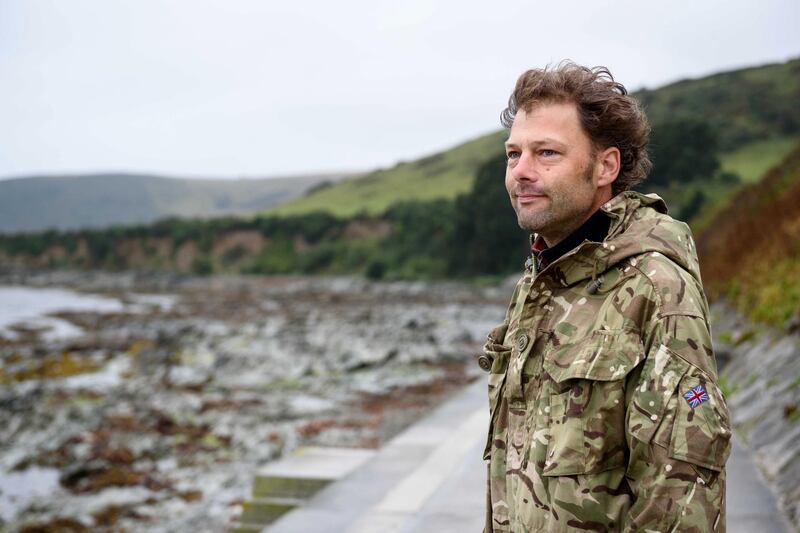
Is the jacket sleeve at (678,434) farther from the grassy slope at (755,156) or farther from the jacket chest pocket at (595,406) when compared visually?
the grassy slope at (755,156)

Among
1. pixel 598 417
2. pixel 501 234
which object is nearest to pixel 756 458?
pixel 598 417

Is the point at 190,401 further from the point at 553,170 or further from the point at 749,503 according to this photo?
the point at 553,170

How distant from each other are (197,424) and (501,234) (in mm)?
38636

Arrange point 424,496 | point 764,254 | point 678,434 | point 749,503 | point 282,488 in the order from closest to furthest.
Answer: point 678,434 → point 749,503 → point 424,496 → point 282,488 → point 764,254

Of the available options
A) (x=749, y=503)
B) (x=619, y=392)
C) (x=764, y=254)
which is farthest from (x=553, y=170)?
(x=764, y=254)

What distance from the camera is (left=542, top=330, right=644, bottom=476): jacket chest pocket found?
2016mm

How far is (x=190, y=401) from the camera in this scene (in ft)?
52.0

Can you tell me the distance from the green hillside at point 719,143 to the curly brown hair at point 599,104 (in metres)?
37.1

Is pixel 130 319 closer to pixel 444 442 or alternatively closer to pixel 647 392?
pixel 444 442

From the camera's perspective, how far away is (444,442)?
797 cm

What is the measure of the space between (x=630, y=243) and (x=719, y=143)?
194ft

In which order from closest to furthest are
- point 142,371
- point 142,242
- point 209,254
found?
point 142,371, point 209,254, point 142,242

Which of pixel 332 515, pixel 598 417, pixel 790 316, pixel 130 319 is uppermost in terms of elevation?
pixel 598 417

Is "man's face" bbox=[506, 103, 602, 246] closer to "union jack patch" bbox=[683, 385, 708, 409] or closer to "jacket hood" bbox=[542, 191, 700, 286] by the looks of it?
"jacket hood" bbox=[542, 191, 700, 286]
